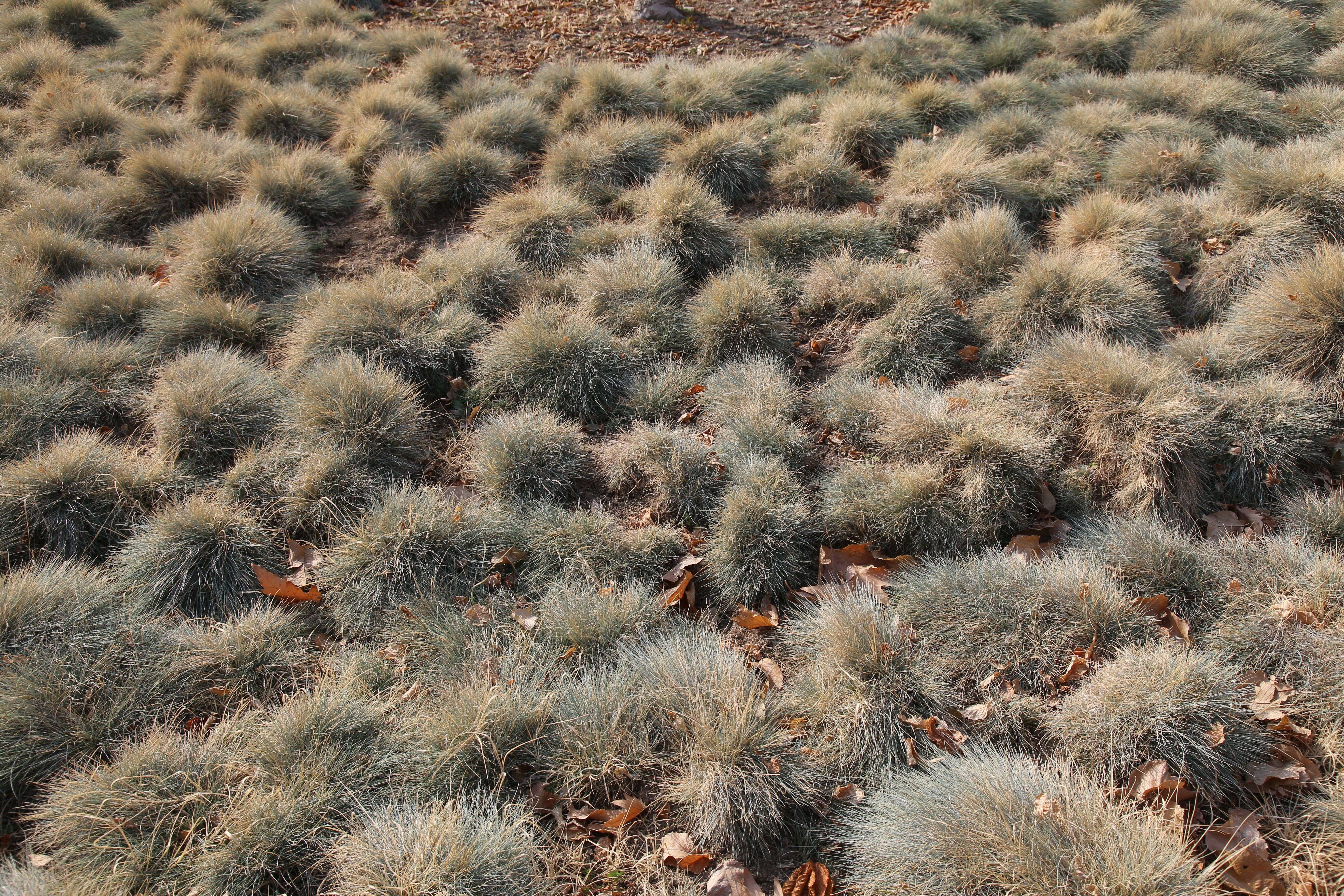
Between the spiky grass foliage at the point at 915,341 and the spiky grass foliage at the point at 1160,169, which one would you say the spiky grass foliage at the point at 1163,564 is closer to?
the spiky grass foliage at the point at 915,341

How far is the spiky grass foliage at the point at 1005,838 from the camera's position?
7.97ft

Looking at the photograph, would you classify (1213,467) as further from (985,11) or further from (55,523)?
(985,11)

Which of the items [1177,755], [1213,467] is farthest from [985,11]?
[1177,755]

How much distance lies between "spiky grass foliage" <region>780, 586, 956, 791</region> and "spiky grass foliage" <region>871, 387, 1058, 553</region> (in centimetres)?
66

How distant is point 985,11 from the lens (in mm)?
8727

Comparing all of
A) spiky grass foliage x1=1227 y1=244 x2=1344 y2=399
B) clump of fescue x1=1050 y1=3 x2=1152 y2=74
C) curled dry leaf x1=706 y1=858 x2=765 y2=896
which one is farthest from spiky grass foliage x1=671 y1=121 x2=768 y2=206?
curled dry leaf x1=706 y1=858 x2=765 y2=896

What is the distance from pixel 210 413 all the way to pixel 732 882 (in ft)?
11.5

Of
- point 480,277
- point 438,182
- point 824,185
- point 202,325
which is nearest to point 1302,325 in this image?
point 824,185

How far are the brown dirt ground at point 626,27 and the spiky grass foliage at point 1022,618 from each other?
6.76 m

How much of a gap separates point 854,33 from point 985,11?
4.49ft

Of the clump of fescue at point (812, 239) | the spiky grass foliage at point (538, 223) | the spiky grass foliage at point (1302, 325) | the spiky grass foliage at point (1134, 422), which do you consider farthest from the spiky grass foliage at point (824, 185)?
the spiky grass foliage at point (1302, 325)

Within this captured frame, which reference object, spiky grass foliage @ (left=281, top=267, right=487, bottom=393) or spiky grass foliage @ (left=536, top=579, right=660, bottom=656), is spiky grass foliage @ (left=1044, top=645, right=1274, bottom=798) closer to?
spiky grass foliage @ (left=536, top=579, right=660, bottom=656)

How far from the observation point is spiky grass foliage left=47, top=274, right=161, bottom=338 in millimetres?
5137

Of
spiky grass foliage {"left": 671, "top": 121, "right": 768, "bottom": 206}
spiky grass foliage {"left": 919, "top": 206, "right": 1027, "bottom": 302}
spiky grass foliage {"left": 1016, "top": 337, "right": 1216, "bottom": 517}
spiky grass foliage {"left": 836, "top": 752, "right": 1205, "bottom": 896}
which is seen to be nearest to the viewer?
spiky grass foliage {"left": 836, "top": 752, "right": 1205, "bottom": 896}
